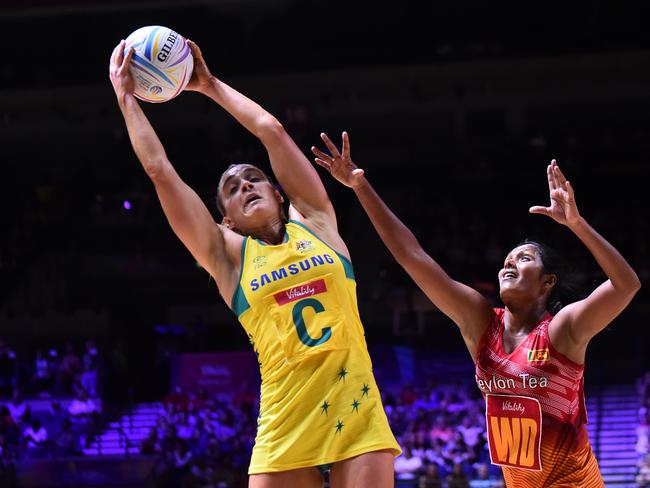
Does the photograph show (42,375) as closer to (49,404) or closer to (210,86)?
(49,404)

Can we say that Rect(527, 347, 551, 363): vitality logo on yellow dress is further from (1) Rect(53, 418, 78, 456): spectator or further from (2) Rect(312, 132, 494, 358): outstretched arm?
(1) Rect(53, 418, 78, 456): spectator

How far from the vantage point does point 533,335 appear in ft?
12.8

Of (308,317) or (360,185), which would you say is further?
(360,185)

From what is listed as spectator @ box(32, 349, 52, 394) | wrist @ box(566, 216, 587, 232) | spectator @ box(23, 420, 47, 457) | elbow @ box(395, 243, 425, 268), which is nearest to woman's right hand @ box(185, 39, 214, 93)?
Result: elbow @ box(395, 243, 425, 268)

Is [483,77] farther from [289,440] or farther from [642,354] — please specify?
[289,440]

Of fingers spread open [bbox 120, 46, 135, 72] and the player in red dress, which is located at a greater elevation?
fingers spread open [bbox 120, 46, 135, 72]

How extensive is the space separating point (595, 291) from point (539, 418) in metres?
0.57

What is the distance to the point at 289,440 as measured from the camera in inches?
124

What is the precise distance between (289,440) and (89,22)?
50.2 feet

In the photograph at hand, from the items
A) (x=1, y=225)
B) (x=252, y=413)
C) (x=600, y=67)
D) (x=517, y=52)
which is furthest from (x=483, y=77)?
(x=1, y=225)

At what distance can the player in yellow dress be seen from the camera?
312 centimetres

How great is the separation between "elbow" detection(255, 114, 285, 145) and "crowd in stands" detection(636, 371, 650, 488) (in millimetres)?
7850

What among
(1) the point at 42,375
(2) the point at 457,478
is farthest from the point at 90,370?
(2) the point at 457,478

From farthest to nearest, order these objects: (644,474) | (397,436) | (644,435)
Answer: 1. (397,436)
2. (644,435)
3. (644,474)
